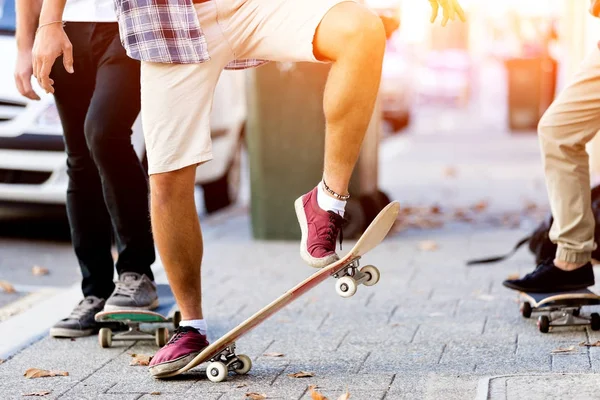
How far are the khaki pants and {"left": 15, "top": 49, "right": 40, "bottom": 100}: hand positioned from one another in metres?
2.09

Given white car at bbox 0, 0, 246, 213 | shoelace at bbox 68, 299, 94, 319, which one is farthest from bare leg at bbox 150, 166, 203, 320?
white car at bbox 0, 0, 246, 213

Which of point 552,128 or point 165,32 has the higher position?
point 165,32

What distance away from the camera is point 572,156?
4570mm

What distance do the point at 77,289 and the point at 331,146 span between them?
268cm

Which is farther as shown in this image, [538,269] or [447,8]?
[538,269]

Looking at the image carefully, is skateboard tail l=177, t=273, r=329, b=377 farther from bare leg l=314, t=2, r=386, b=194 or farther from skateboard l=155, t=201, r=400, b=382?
bare leg l=314, t=2, r=386, b=194

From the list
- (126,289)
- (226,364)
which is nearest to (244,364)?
(226,364)

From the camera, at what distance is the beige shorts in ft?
12.6

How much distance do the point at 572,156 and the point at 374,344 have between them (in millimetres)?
1117

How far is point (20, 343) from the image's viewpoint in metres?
4.75

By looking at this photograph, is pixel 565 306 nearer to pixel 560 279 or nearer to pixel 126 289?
pixel 560 279

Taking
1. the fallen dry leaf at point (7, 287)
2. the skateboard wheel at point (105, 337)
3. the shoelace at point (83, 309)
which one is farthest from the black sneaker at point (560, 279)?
the fallen dry leaf at point (7, 287)

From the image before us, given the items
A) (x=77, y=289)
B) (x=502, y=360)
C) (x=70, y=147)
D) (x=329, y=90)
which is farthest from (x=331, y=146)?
(x=77, y=289)

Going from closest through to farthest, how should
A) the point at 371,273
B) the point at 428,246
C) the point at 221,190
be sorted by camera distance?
the point at 371,273
the point at 428,246
the point at 221,190
